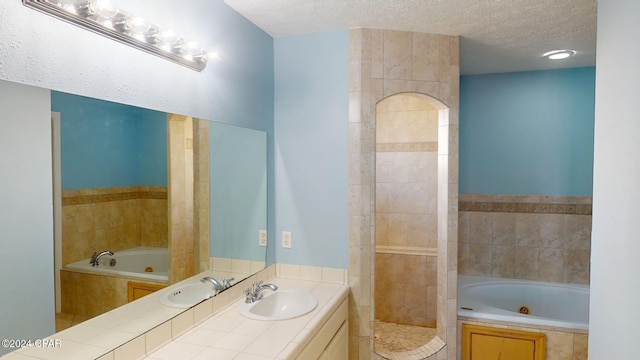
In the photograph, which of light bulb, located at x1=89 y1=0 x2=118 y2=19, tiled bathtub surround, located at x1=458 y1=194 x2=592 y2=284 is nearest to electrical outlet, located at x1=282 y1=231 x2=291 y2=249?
light bulb, located at x1=89 y1=0 x2=118 y2=19

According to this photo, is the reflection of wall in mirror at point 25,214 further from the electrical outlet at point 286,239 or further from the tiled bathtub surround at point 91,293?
the electrical outlet at point 286,239

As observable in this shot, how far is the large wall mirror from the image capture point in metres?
1.18

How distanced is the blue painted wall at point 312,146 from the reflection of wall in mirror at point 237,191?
17 centimetres

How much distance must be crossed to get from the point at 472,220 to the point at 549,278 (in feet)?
2.85

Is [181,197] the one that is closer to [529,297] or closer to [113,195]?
[113,195]

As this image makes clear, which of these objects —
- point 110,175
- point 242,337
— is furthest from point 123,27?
point 242,337

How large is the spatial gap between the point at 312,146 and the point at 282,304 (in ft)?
3.49

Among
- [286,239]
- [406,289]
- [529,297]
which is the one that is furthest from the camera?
[406,289]

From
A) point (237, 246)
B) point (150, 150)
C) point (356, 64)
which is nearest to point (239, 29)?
point (356, 64)

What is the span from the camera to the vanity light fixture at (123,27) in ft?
3.71

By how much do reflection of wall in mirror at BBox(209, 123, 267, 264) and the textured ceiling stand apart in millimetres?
735

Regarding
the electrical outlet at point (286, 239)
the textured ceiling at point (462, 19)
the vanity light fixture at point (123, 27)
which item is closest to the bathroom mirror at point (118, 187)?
the vanity light fixture at point (123, 27)

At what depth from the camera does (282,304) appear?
221 cm

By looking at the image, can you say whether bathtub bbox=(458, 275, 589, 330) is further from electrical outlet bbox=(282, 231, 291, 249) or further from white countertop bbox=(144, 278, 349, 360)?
white countertop bbox=(144, 278, 349, 360)
